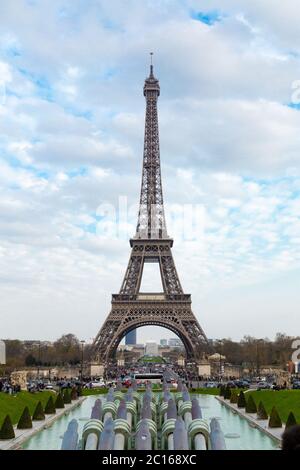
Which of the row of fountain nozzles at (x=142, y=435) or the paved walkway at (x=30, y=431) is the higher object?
the row of fountain nozzles at (x=142, y=435)

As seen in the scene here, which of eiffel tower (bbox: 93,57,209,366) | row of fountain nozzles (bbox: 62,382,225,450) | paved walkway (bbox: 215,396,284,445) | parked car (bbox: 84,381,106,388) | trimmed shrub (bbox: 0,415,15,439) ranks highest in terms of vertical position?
eiffel tower (bbox: 93,57,209,366)

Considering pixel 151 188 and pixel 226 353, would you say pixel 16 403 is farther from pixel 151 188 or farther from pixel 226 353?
pixel 226 353

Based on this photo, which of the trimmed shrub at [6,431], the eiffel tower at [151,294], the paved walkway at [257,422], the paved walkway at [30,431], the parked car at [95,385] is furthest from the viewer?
the eiffel tower at [151,294]

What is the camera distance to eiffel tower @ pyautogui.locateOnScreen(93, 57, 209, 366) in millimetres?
80312

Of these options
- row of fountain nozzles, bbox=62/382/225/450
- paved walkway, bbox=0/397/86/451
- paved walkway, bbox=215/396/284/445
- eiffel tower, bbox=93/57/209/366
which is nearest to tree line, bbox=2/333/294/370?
eiffel tower, bbox=93/57/209/366

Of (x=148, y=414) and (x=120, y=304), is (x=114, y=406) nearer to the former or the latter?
(x=148, y=414)

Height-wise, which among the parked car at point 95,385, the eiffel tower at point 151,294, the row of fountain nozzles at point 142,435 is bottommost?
the parked car at point 95,385

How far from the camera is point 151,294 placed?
275ft

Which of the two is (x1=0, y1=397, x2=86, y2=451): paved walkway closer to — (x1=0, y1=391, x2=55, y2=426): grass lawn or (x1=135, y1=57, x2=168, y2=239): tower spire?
(x1=0, y1=391, x2=55, y2=426): grass lawn

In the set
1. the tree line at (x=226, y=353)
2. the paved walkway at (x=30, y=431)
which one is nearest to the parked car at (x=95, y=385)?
the paved walkway at (x=30, y=431)

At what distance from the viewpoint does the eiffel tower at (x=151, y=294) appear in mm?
80312

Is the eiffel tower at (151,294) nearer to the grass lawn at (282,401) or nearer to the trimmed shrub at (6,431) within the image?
the grass lawn at (282,401)
